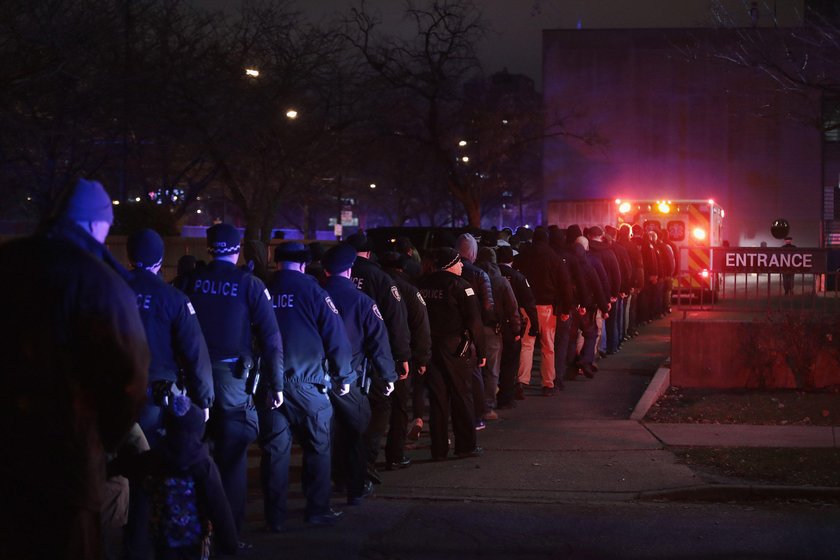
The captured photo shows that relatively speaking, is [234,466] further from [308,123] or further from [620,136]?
[620,136]

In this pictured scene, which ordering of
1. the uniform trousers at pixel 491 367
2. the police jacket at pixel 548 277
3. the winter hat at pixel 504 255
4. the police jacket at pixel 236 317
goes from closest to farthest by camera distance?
the police jacket at pixel 236 317 → the uniform trousers at pixel 491 367 → the winter hat at pixel 504 255 → the police jacket at pixel 548 277

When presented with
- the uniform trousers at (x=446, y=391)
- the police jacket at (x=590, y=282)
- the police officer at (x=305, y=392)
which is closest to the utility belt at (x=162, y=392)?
the police officer at (x=305, y=392)

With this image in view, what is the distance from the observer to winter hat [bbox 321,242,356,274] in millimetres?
8141

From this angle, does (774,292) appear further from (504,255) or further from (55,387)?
(55,387)

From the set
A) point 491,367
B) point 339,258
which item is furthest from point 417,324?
point 491,367

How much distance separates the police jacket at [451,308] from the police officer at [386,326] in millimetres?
860

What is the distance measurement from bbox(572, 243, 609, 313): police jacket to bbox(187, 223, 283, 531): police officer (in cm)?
806

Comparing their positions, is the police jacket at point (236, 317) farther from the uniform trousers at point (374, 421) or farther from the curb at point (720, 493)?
the curb at point (720, 493)

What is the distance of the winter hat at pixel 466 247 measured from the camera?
11.2 metres

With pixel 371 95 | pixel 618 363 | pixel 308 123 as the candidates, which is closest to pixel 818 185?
pixel 371 95

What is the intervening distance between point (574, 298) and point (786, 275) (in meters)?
2.63

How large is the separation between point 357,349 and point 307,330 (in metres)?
0.75

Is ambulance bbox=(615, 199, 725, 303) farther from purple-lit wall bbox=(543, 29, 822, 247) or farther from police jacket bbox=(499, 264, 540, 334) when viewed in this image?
purple-lit wall bbox=(543, 29, 822, 247)

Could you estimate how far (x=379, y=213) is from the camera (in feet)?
273
